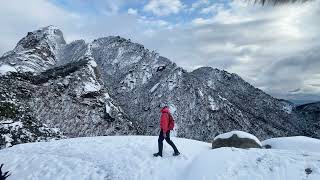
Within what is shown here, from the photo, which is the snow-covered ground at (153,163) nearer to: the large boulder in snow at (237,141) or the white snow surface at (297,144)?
the large boulder in snow at (237,141)

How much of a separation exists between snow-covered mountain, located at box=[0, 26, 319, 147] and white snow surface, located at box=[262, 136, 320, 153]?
27.0 meters

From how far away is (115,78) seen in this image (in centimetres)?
8119

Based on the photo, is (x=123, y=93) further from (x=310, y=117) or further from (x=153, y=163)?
(x=310, y=117)

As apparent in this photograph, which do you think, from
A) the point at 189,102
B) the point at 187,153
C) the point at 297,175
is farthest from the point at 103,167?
the point at 189,102

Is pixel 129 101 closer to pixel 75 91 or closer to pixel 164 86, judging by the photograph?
pixel 164 86

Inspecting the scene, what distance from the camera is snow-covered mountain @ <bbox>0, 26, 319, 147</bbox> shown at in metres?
49.5

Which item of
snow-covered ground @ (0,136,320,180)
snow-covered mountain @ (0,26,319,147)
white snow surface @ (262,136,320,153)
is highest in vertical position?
snow-covered mountain @ (0,26,319,147)

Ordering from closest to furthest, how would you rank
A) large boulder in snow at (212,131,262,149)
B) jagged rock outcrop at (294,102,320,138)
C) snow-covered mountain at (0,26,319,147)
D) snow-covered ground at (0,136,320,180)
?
snow-covered ground at (0,136,320,180) < large boulder in snow at (212,131,262,149) < snow-covered mountain at (0,26,319,147) < jagged rock outcrop at (294,102,320,138)

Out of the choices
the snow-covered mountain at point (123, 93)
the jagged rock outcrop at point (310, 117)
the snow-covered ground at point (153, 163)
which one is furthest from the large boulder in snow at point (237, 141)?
the jagged rock outcrop at point (310, 117)

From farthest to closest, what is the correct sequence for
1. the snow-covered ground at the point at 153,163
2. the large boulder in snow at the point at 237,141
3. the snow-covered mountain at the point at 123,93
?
1. the snow-covered mountain at the point at 123,93
2. the large boulder in snow at the point at 237,141
3. the snow-covered ground at the point at 153,163

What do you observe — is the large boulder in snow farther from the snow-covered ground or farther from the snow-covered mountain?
the snow-covered mountain

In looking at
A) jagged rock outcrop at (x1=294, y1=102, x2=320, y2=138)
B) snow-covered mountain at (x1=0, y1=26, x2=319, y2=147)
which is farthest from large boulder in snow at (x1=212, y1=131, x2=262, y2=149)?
jagged rock outcrop at (x1=294, y1=102, x2=320, y2=138)

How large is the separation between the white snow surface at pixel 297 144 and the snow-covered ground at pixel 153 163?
4.06 m

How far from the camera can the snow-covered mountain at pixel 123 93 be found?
49500 mm
